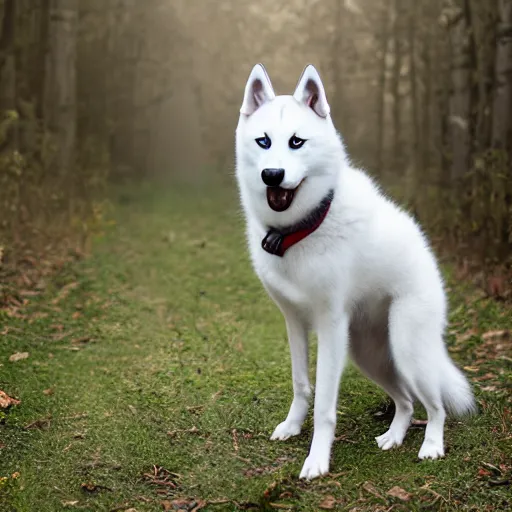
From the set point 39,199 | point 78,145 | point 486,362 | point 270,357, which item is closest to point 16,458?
point 270,357

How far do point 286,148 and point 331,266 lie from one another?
63 centimetres

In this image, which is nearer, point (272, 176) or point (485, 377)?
point (272, 176)

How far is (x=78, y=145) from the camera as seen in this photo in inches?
412

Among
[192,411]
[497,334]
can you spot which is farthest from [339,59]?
[192,411]

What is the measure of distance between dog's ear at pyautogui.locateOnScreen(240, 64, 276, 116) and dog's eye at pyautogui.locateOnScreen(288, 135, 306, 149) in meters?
0.27

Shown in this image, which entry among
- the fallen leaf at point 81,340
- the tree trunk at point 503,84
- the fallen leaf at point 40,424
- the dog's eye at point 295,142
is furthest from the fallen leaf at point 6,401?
the tree trunk at point 503,84

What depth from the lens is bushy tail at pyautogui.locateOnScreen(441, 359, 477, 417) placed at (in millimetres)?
4254

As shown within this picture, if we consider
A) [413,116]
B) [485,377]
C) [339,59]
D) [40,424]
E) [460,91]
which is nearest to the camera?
[40,424]

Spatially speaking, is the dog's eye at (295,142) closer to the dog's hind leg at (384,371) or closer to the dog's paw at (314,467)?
the dog's hind leg at (384,371)

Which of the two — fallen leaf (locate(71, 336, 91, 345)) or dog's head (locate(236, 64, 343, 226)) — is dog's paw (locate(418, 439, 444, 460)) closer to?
dog's head (locate(236, 64, 343, 226))

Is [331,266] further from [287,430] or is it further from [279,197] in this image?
[287,430]

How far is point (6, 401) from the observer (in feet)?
15.4

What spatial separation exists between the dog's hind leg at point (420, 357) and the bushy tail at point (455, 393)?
128 mm

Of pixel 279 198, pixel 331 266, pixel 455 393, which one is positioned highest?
pixel 279 198
